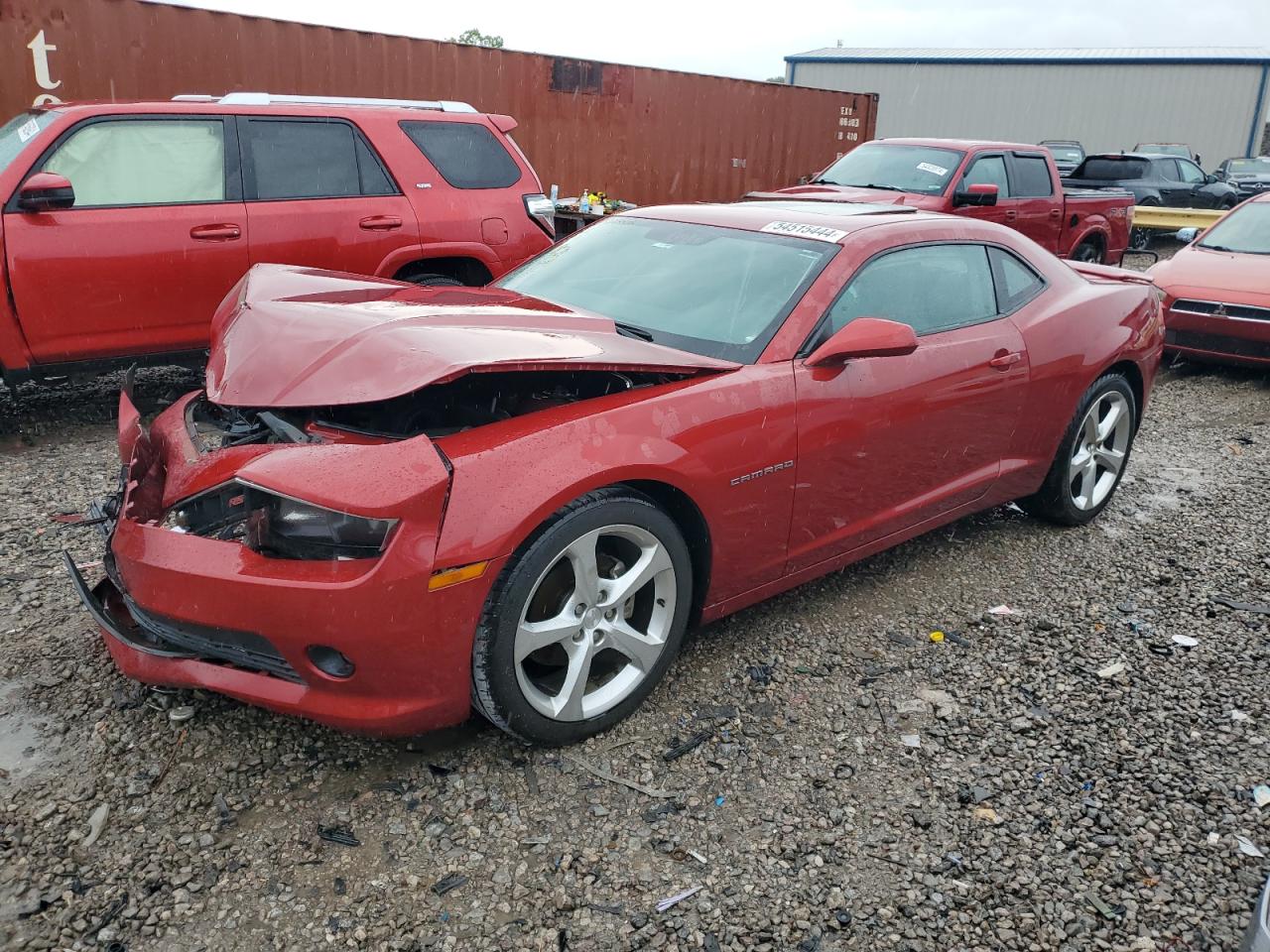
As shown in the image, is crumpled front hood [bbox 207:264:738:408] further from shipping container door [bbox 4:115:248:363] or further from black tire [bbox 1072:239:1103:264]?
black tire [bbox 1072:239:1103:264]

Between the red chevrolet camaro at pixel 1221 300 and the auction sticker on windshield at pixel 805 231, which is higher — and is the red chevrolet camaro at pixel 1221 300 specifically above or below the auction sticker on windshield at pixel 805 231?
below

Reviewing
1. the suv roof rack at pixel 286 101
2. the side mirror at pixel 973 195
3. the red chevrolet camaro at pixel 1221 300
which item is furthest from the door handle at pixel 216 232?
the red chevrolet camaro at pixel 1221 300

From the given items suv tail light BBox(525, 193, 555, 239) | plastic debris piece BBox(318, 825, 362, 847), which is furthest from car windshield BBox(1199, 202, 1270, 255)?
plastic debris piece BBox(318, 825, 362, 847)

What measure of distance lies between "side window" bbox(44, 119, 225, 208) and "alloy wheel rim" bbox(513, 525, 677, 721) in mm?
4057

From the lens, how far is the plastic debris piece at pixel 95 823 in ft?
7.87

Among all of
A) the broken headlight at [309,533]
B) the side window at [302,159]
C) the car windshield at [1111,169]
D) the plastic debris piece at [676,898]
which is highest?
the car windshield at [1111,169]

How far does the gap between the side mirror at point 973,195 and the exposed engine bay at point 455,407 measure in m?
6.76

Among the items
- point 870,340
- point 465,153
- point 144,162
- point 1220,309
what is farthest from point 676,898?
point 1220,309

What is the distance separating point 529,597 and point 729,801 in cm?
80

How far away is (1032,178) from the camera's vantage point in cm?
980

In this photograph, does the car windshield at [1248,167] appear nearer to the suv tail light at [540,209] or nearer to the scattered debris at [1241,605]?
the suv tail light at [540,209]

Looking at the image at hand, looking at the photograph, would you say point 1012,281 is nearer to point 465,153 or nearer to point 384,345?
point 384,345

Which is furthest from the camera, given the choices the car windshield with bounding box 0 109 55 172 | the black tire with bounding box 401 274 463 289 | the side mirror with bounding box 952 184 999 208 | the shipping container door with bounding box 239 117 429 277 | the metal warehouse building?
the metal warehouse building

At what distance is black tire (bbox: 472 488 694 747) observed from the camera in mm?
2518
